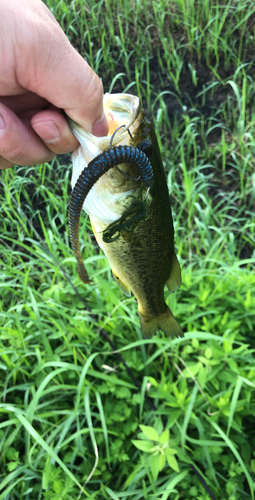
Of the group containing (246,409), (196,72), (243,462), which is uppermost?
(196,72)

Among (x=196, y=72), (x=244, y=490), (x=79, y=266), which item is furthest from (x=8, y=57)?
(x=196, y=72)

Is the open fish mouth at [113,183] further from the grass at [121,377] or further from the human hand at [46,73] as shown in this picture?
the grass at [121,377]

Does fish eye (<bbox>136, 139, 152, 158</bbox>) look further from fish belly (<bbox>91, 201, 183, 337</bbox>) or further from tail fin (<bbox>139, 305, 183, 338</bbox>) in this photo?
tail fin (<bbox>139, 305, 183, 338</bbox>)

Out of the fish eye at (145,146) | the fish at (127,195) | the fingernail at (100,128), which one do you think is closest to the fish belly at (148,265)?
the fish at (127,195)

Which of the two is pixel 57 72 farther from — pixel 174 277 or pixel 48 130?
pixel 174 277

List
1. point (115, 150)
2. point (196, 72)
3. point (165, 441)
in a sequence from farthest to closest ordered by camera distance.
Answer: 1. point (196, 72)
2. point (165, 441)
3. point (115, 150)

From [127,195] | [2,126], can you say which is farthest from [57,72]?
[127,195]

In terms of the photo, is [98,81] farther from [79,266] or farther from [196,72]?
[196,72]
